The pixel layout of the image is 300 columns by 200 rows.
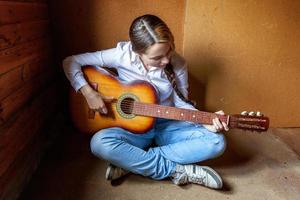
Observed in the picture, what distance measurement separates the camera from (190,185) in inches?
56.7

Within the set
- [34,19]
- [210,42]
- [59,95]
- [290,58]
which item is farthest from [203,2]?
[59,95]

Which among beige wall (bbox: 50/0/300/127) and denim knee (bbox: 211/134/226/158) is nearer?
denim knee (bbox: 211/134/226/158)

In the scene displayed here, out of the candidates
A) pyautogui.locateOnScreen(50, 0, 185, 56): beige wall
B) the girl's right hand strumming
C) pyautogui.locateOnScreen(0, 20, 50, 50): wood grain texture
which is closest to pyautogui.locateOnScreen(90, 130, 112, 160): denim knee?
the girl's right hand strumming

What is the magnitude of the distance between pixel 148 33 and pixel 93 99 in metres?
0.40

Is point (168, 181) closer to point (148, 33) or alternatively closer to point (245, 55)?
point (148, 33)

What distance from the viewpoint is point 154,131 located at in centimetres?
159

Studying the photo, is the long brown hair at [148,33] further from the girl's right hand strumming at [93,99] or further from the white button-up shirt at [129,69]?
the girl's right hand strumming at [93,99]

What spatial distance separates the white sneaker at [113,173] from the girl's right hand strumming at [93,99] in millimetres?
266

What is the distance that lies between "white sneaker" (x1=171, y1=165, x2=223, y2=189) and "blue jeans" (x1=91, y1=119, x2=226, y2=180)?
0.11ft

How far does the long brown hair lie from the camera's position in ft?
4.25

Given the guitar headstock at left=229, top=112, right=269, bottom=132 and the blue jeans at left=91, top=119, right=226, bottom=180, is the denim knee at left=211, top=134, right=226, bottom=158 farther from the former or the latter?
the guitar headstock at left=229, top=112, right=269, bottom=132

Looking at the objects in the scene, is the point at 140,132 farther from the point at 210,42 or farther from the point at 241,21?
the point at 241,21

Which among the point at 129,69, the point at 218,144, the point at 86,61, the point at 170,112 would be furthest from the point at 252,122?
the point at 86,61

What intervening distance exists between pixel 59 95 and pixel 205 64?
0.94 meters
